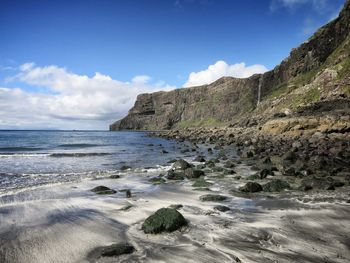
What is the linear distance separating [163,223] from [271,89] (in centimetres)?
11726

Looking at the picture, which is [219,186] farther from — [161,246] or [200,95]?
[200,95]

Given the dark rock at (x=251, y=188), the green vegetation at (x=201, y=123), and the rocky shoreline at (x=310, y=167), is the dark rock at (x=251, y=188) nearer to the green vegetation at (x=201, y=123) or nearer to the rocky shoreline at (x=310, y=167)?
the rocky shoreline at (x=310, y=167)

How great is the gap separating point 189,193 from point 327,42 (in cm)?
9319

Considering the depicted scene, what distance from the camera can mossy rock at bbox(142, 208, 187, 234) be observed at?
7461 mm

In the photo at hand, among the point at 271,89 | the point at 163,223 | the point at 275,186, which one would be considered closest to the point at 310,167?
the point at 275,186

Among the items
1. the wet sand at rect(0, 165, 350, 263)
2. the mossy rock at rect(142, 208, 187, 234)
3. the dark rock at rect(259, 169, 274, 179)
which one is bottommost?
the wet sand at rect(0, 165, 350, 263)

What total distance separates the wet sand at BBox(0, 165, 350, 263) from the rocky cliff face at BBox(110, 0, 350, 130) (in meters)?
40.8

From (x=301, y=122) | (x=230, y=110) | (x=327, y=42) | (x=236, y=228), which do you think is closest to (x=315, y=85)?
(x=301, y=122)

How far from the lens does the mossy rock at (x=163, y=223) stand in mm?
7461

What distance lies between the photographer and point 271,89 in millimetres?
116438

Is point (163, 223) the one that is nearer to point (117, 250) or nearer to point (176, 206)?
point (117, 250)

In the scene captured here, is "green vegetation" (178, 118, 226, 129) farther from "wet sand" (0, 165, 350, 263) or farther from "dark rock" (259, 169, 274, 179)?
"wet sand" (0, 165, 350, 263)

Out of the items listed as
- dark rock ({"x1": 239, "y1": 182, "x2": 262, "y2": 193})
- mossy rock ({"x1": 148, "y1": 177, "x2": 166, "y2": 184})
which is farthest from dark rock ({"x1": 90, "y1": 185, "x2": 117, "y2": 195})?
dark rock ({"x1": 239, "y1": 182, "x2": 262, "y2": 193})

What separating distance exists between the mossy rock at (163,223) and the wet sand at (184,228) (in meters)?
0.19
